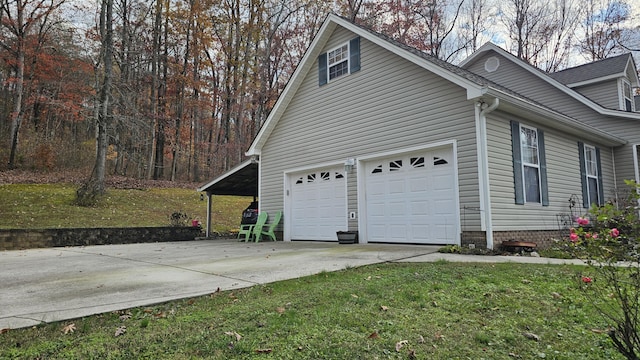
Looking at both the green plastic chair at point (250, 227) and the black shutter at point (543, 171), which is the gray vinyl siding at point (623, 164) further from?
the green plastic chair at point (250, 227)

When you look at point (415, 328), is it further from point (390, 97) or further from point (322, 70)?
point (322, 70)

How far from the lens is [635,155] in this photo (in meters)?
11.3

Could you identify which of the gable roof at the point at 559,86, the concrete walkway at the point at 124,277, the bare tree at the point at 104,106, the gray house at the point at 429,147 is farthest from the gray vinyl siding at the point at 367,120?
the bare tree at the point at 104,106

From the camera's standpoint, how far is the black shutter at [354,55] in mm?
9930

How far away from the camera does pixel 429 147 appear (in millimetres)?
8023

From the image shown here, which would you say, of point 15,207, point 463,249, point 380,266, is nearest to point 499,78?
point 463,249

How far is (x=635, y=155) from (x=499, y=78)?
4845mm

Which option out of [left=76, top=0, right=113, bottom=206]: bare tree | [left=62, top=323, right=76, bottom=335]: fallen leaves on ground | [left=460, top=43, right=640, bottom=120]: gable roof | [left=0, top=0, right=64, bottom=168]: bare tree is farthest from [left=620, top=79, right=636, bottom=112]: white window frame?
[left=0, top=0, right=64, bottom=168]: bare tree

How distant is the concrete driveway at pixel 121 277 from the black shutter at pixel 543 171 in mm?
2941

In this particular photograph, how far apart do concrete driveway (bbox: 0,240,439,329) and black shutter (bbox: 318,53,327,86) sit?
5592mm

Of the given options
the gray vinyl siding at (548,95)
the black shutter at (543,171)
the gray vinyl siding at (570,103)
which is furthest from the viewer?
the gray vinyl siding at (548,95)

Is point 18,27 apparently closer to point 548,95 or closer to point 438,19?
point 438,19

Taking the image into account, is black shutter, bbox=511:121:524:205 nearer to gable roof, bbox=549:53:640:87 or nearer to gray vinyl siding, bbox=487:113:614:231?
gray vinyl siding, bbox=487:113:614:231

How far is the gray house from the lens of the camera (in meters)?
7.39
